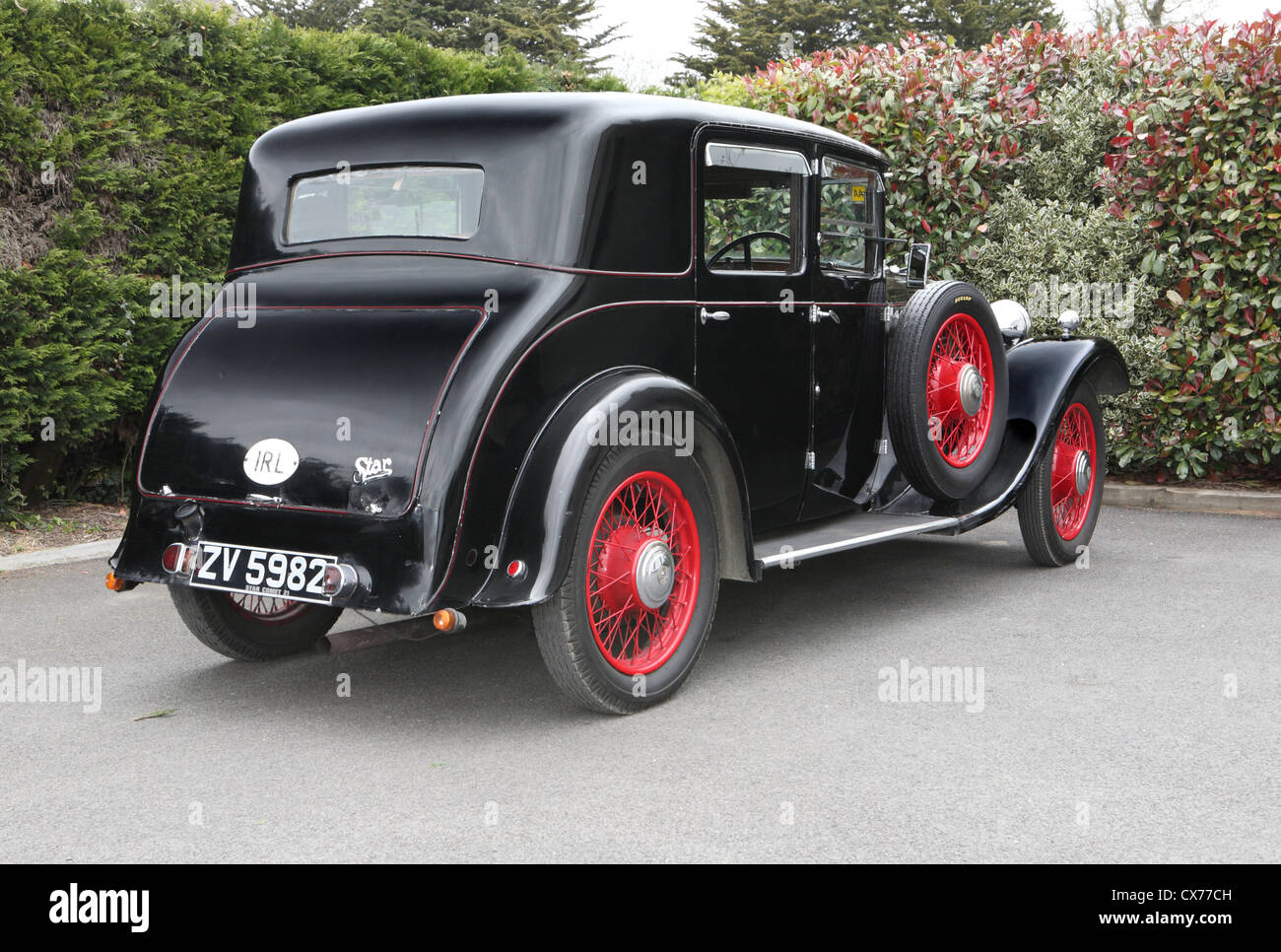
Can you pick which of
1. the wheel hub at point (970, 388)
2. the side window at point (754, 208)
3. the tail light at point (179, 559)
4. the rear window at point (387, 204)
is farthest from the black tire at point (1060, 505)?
the tail light at point (179, 559)

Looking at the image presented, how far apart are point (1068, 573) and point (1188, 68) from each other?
370 cm

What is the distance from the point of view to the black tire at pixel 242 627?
4570 mm

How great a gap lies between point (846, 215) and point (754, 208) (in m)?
0.51

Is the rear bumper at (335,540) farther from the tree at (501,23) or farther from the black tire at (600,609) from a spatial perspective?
the tree at (501,23)

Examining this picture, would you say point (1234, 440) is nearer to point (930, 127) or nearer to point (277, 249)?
point (930, 127)

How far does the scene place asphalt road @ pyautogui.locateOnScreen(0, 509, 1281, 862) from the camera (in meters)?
3.23

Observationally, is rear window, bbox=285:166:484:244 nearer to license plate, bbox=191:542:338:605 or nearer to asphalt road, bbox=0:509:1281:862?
license plate, bbox=191:542:338:605

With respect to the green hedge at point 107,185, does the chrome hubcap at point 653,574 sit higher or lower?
lower


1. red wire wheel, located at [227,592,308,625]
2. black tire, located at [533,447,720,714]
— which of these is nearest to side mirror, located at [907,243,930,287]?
black tire, located at [533,447,720,714]

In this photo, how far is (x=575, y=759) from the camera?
382 cm

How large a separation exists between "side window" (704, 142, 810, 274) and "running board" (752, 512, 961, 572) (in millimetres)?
1055

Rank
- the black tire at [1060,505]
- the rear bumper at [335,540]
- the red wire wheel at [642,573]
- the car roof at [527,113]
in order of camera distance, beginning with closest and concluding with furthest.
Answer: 1. the rear bumper at [335,540]
2. the red wire wheel at [642,573]
3. the car roof at [527,113]
4. the black tire at [1060,505]
